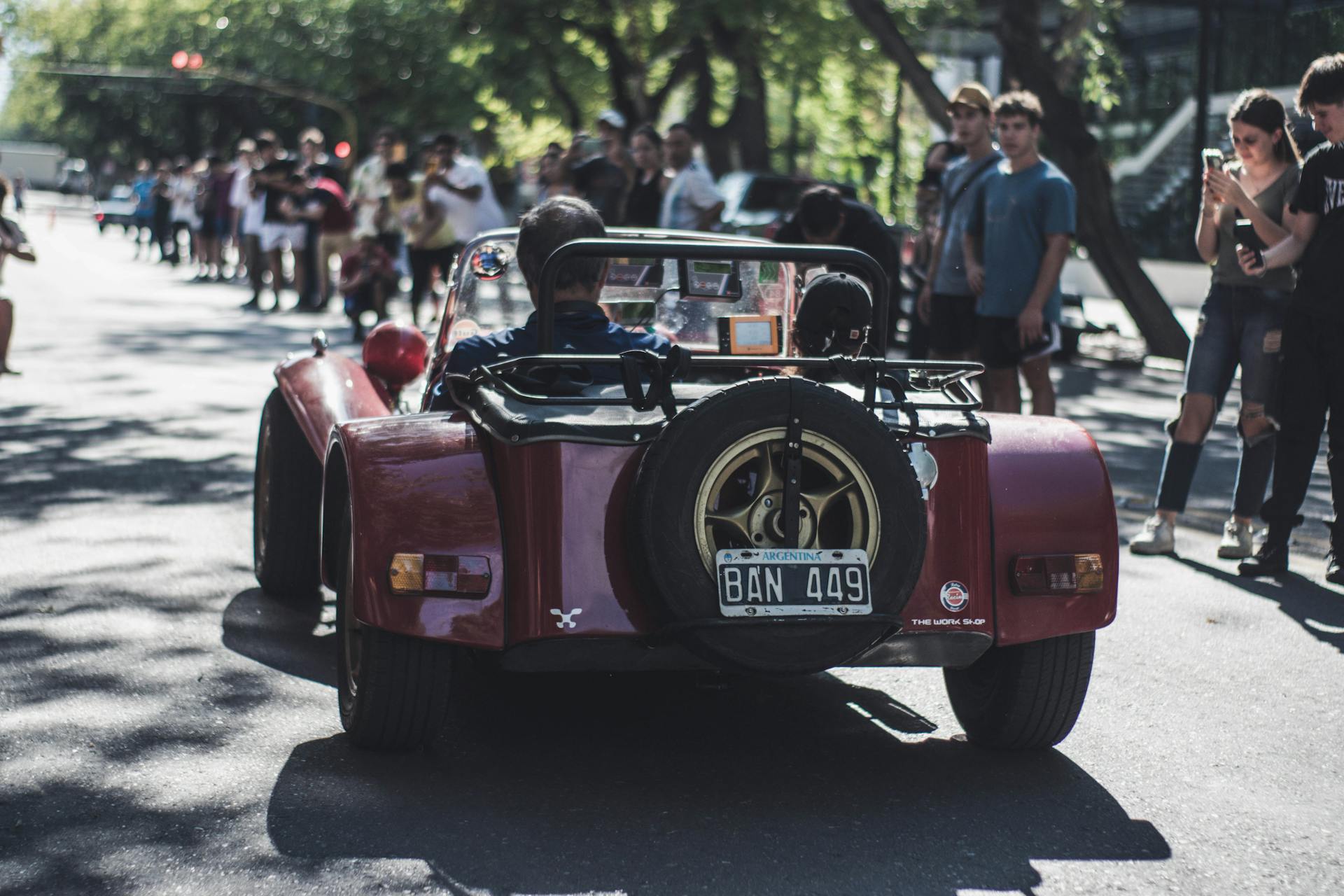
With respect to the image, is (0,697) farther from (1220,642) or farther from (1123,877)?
(1220,642)

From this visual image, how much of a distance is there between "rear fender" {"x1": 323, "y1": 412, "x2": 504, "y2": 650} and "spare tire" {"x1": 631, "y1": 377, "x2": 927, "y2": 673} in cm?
37

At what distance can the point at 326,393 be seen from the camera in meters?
5.70

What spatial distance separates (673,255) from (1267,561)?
3.43 m

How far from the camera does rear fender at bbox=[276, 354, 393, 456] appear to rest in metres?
5.51

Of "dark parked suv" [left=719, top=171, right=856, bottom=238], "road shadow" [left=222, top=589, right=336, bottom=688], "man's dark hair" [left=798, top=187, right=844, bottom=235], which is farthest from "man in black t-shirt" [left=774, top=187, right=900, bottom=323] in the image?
"dark parked suv" [left=719, top=171, right=856, bottom=238]

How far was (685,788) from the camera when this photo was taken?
13.5 feet

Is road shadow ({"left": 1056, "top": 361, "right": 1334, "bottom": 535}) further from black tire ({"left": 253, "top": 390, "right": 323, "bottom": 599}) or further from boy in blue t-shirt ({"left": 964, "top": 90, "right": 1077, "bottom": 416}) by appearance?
black tire ({"left": 253, "top": 390, "right": 323, "bottom": 599})

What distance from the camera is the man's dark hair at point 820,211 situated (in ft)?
25.8

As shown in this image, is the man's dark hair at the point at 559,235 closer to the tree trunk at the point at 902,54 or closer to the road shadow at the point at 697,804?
the road shadow at the point at 697,804

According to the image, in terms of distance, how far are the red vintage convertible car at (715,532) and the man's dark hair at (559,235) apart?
20cm

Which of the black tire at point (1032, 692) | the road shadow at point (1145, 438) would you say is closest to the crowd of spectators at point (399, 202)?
the road shadow at point (1145, 438)

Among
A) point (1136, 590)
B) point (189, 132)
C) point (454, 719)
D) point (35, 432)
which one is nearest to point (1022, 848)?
point (454, 719)

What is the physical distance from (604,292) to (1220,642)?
233 centimetres

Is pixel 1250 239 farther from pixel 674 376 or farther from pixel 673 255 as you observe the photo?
pixel 674 376
